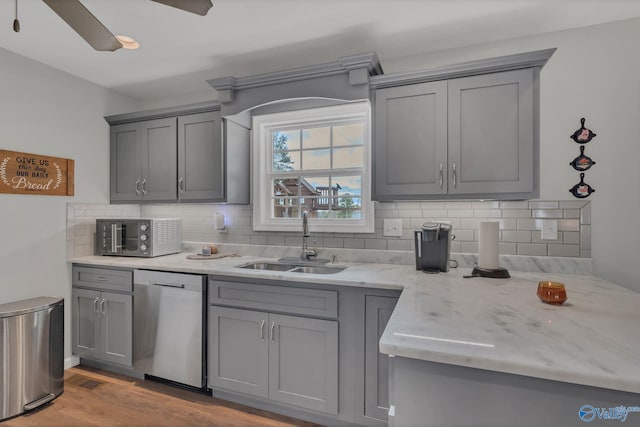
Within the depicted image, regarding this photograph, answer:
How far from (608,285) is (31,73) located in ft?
13.7

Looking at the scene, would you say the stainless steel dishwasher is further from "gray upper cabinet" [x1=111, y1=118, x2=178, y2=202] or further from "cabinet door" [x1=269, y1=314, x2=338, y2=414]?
"gray upper cabinet" [x1=111, y1=118, x2=178, y2=202]

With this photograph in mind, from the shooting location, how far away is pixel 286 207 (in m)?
3.02

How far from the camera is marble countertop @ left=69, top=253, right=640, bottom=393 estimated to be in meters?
0.84

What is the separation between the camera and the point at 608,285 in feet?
5.83

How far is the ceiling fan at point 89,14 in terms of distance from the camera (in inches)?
52.0

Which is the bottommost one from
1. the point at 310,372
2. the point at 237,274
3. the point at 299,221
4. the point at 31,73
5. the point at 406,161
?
the point at 310,372

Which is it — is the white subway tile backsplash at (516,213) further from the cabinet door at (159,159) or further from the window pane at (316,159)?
the cabinet door at (159,159)

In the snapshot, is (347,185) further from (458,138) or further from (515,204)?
(515,204)

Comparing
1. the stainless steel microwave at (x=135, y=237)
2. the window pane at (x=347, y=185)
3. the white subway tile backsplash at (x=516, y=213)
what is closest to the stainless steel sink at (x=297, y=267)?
the window pane at (x=347, y=185)

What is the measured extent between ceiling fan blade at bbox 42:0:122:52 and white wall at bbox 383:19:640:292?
8.37 ft

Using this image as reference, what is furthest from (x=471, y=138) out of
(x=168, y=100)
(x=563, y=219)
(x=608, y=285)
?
(x=168, y=100)

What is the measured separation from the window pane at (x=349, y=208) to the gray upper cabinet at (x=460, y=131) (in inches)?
18.7

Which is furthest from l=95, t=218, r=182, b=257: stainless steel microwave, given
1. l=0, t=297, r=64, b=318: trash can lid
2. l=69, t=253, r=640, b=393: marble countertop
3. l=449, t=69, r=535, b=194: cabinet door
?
l=449, t=69, r=535, b=194: cabinet door

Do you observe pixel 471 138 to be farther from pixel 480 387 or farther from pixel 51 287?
pixel 51 287
